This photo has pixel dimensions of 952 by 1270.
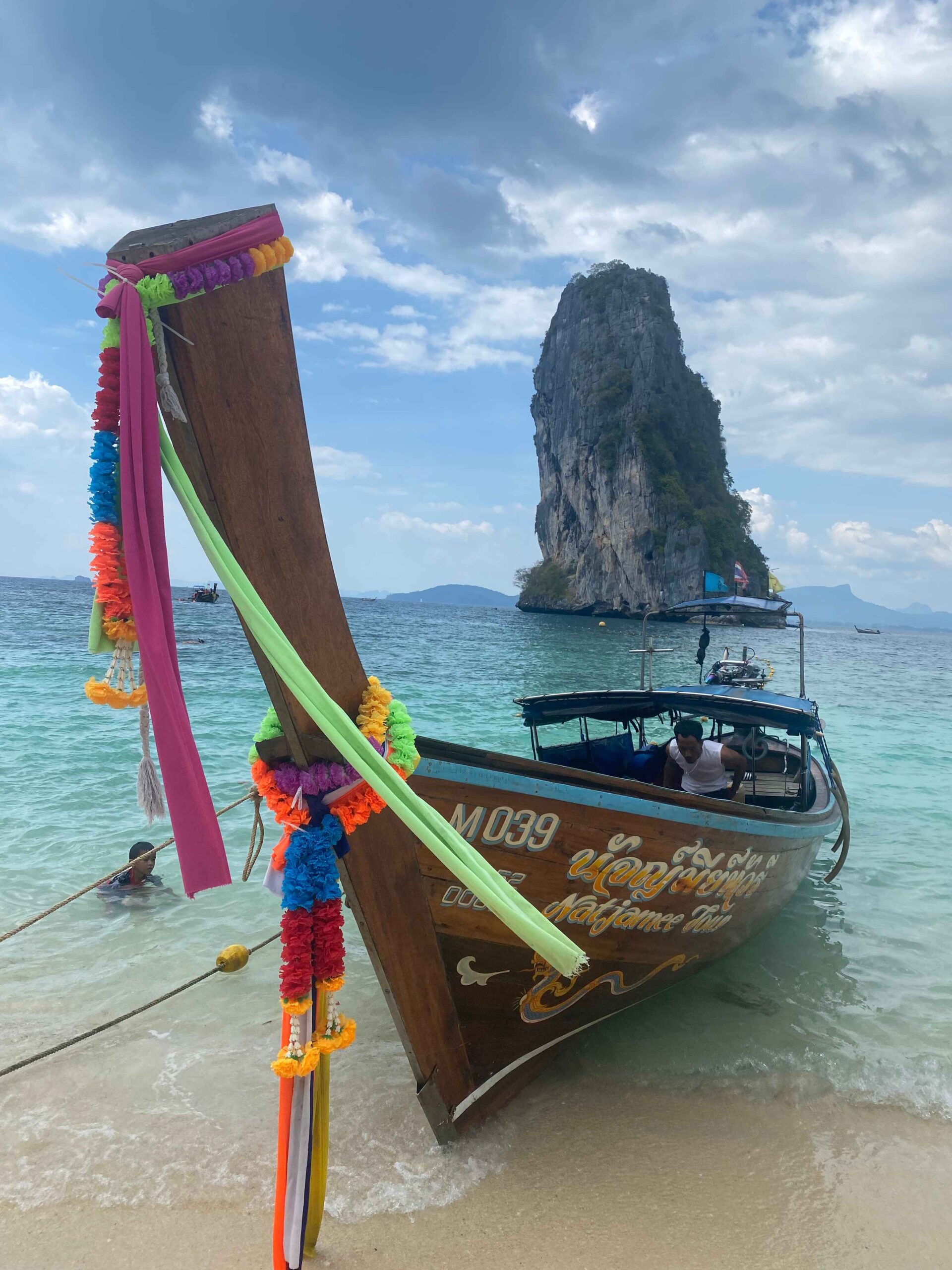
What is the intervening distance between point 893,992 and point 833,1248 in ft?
9.16

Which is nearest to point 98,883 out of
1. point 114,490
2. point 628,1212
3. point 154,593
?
point 154,593

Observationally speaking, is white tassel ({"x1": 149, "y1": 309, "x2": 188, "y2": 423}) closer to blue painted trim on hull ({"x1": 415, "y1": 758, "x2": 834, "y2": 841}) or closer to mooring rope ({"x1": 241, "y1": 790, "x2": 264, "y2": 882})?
mooring rope ({"x1": 241, "y1": 790, "x2": 264, "y2": 882})

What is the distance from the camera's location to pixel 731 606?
331 inches

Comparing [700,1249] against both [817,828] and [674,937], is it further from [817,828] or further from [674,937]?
[817,828]

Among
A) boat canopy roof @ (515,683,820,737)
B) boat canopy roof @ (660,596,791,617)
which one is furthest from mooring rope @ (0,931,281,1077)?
boat canopy roof @ (660,596,791,617)

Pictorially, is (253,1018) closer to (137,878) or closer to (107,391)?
(137,878)

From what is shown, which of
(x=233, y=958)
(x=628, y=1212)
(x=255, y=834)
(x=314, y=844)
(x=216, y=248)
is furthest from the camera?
(x=233, y=958)

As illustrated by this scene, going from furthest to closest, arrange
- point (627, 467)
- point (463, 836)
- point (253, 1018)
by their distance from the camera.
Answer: point (627, 467) < point (253, 1018) < point (463, 836)

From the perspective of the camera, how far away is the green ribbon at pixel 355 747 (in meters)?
1.96

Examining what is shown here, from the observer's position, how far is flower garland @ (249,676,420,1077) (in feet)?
7.27

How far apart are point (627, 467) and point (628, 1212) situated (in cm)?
7461

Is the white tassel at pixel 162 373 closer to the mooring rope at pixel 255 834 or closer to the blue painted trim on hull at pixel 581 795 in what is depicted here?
the mooring rope at pixel 255 834

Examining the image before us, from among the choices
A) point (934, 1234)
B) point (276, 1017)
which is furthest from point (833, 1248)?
point (276, 1017)

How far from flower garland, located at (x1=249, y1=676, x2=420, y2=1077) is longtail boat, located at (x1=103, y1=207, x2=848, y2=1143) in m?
0.07
